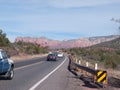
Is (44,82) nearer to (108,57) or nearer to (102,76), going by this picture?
(102,76)

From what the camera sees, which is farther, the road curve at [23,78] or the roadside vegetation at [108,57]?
the roadside vegetation at [108,57]

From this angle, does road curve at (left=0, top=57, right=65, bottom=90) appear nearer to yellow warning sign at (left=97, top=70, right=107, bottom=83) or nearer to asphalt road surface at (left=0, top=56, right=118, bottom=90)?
asphalt road surface at (left=0, top=56, right=118, bottom=90)

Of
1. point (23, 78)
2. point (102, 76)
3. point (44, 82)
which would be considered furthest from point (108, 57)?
point (102, 76)

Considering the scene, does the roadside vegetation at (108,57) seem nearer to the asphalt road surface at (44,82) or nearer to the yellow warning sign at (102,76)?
the asphalt road surface at (44,82)

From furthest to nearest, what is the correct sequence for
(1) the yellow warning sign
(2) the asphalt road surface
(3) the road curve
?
(1) the yellow warning sign
(2) the asphalt road surface
(3) the road curve

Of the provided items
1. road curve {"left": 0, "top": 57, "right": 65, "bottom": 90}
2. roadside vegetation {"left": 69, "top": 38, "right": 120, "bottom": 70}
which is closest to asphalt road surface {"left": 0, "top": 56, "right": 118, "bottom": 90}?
road curve {"left": 0, "top": 57, "right": 65, "bottom": 90}

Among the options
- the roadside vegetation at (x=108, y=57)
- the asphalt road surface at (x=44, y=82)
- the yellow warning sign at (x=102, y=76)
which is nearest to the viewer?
the asphalt road surface at (x=44, y=82)

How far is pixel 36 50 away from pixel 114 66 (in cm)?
8498

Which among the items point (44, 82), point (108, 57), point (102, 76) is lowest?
point (44, 82)

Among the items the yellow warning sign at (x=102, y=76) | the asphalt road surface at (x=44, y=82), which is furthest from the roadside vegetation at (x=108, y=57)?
the yellow warning sign at (x=102, y=76)

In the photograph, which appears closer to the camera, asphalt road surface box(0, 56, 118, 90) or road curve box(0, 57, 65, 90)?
road curve box(0, 57, 65, 90)

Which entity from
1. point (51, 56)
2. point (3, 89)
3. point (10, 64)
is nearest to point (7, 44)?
point (51, 56)

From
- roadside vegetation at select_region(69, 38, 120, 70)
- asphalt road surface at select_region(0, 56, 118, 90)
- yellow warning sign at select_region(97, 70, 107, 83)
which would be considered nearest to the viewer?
asphalt road surface at select_region(0, 56, 118, 90)

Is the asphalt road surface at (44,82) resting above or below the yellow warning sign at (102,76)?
below
